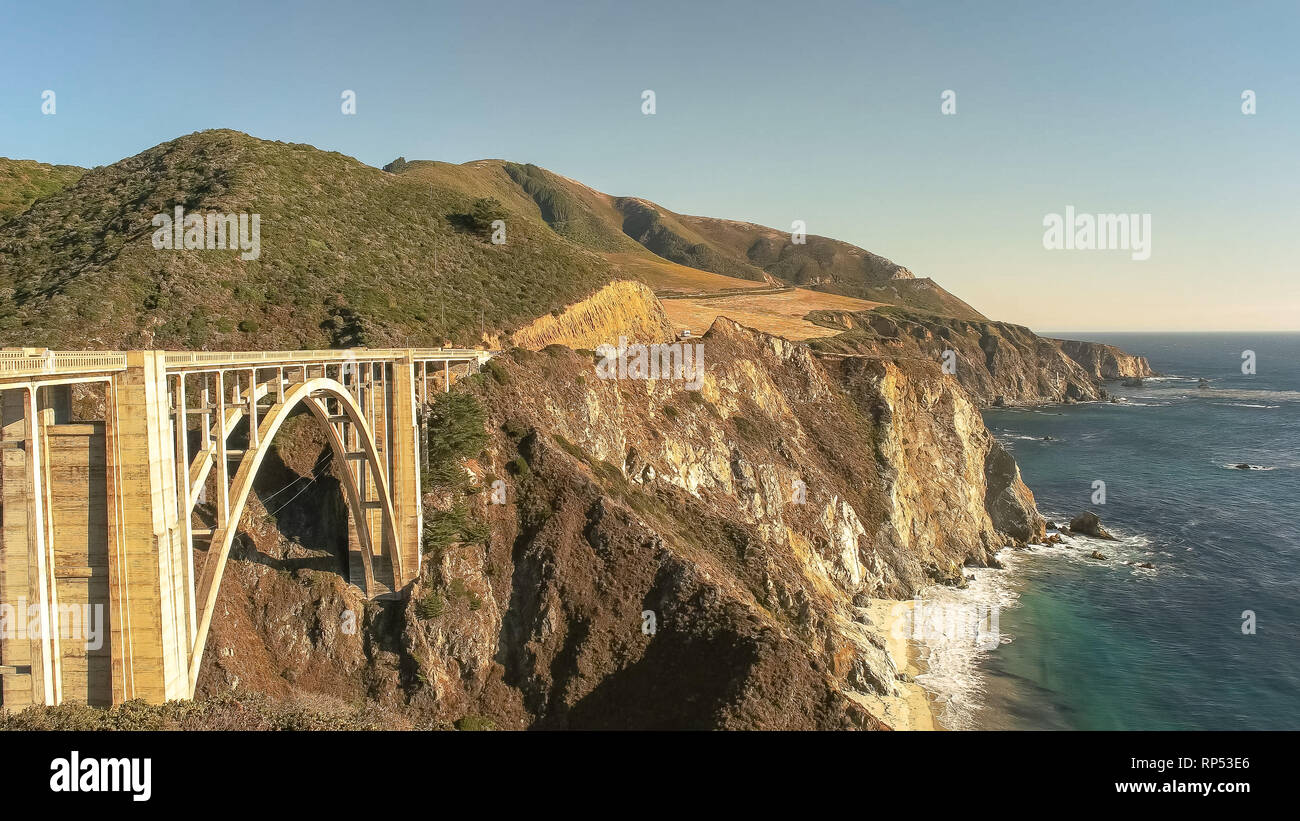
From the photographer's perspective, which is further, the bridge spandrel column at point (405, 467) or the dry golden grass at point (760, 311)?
the dry golden grass at point (760, 311)

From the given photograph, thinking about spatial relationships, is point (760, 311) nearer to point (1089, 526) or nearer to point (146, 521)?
point (1089, 526)

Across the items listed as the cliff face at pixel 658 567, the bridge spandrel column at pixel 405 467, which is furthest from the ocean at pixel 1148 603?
the bridge spandrel column at pixel 405 467

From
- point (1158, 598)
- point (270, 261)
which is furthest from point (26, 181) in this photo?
point (1158, 598)

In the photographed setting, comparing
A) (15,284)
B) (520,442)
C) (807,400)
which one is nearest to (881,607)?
(807,400)

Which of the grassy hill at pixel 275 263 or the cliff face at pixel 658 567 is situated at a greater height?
the grassy hill at pixel 275 263

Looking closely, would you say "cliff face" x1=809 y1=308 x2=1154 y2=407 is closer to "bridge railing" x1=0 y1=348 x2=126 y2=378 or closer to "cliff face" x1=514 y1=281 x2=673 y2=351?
"cliff face" x1=514 y1=281 x2=673 y2=351

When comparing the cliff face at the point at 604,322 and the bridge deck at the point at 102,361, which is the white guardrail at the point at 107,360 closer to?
the bridge deck at the point at 102,361
